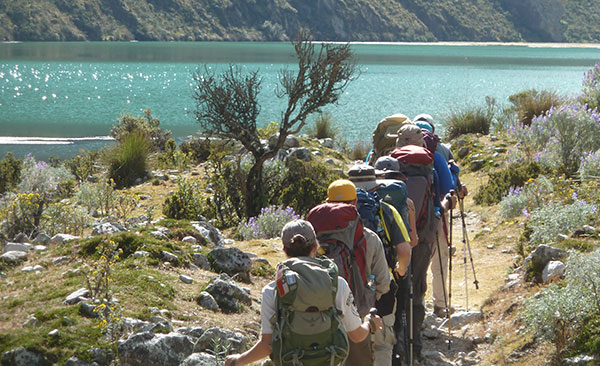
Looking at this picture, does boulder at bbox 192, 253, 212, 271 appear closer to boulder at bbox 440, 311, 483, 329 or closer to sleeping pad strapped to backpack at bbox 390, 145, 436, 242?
sleeping pad strapped to backpack at bbox 390, 145, 436, 242

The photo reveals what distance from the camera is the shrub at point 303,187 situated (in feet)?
41.2

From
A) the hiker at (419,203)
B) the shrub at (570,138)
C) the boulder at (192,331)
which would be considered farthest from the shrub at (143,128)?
the boulder at (192,331)

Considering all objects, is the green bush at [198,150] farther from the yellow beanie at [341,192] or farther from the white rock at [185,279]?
the yellow beanie at [341,192]

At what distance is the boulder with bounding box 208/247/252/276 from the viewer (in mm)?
6831

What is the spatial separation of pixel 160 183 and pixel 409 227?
11.4m

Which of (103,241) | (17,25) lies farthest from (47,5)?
(103,241)

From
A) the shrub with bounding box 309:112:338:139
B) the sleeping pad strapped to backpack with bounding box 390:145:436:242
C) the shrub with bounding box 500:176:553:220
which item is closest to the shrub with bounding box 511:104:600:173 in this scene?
the shrub with bounding box 500:176:553:220

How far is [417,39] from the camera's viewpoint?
15988 cm

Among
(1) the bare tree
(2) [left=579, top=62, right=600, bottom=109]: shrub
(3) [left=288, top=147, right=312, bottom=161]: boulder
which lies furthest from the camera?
(3) [left=288, top=147, right=312, bottom=161]: boulder

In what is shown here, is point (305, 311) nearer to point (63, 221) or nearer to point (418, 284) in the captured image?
point (418, 284)

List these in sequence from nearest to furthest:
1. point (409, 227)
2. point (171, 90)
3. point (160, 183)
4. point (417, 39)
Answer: point (409, 227) < point (160, 183) < point (171, 90) < point (417, 39)

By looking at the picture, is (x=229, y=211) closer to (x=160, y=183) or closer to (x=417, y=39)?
(x=160, y=183)

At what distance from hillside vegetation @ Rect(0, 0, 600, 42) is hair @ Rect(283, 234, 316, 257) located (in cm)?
12323

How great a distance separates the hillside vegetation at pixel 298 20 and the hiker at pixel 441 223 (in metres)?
121
